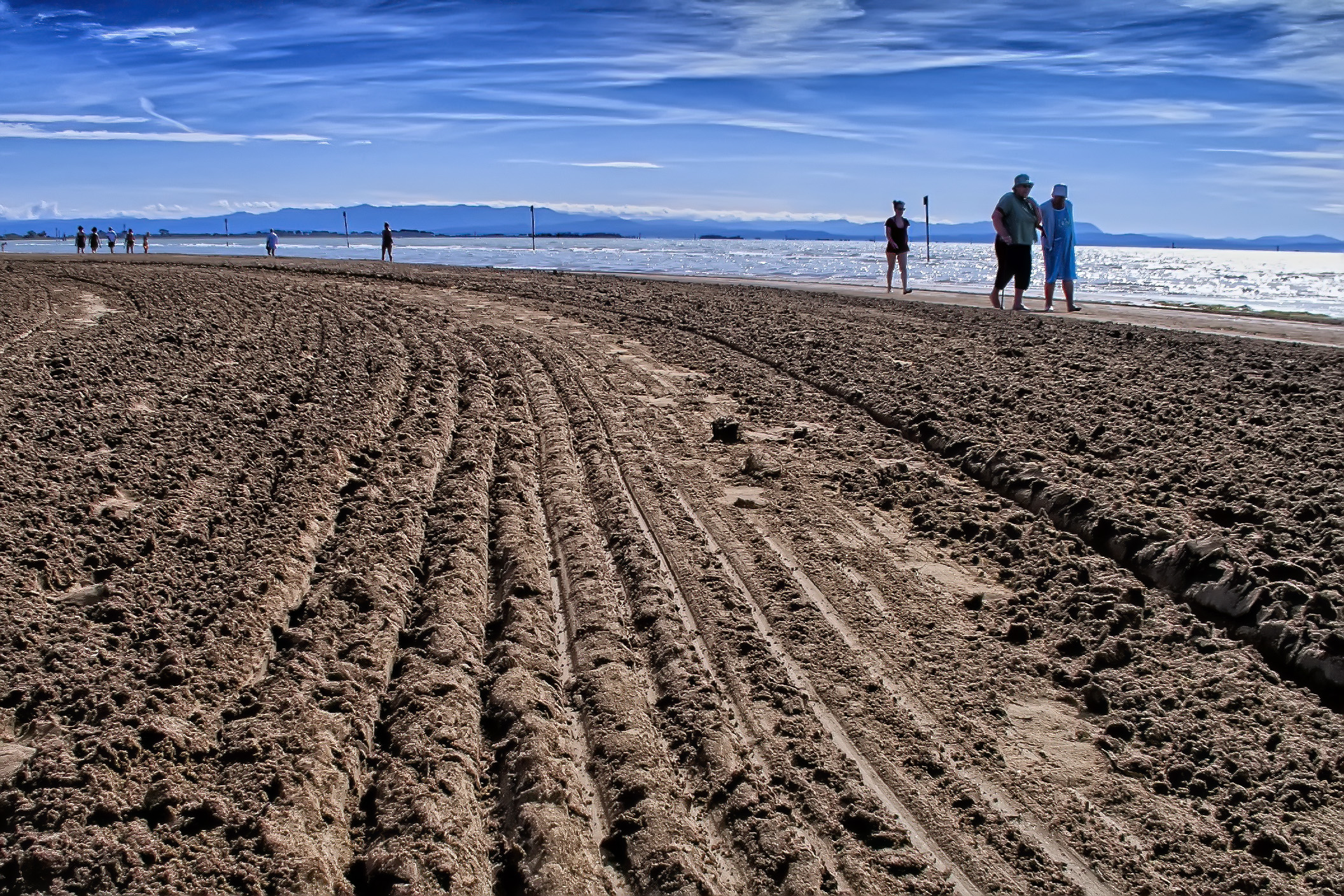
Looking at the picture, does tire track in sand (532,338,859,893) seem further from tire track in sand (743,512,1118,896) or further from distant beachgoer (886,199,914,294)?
distant beachgoer (886,199,914,294)

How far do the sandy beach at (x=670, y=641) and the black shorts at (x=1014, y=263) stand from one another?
708cm

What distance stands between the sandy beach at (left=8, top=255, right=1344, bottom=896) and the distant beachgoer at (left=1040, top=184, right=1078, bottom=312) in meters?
7.47

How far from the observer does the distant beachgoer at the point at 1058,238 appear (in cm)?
1490

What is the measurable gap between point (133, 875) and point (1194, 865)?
2.67 m

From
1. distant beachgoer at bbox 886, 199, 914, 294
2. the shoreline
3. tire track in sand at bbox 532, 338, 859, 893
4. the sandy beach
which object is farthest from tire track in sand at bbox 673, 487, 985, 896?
distant beachgoer at bbox 886, 199, 914, 294

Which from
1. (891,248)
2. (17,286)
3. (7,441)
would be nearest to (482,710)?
(7,441)

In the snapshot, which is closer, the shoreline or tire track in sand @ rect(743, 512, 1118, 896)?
tire track in sand @ rect(743, 512, 1118, 896)

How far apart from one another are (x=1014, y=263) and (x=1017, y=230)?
53cm

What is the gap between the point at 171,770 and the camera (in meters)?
2.77

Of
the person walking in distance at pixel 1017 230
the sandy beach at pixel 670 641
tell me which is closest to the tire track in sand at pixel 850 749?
the sandy beach at pixel 670 641

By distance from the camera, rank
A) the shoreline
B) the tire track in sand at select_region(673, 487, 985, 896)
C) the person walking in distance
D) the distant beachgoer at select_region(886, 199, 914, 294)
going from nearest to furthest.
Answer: the tire track in sand at select_region(673, 487, 985, 896) → the shoreline → the person walking in distance → the distant beachgoer at select_region(886, 199, 914, 294)

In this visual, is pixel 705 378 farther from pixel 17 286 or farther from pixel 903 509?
pixel 17 286

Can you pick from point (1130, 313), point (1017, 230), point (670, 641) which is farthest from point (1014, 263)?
point (670, 641)

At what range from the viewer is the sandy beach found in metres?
2.59
